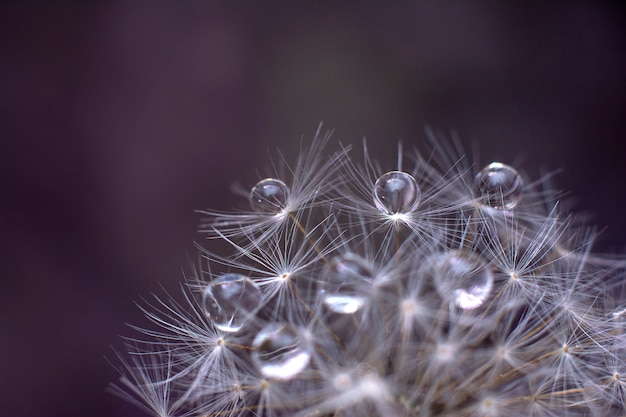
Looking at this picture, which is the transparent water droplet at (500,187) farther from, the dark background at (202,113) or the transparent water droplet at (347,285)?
the dark background at (202,113)

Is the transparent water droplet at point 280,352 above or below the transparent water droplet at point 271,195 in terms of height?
Answer: below

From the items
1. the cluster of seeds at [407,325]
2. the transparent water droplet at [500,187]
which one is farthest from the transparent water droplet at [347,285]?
the transparent water droplet at [500,187]

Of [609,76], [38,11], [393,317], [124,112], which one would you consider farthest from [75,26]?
[609,76]

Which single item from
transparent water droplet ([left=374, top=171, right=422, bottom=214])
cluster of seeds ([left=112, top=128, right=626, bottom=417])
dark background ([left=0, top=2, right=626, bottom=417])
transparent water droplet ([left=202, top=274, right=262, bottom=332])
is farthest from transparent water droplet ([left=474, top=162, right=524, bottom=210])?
dark background ([left=0, top=2, right=626, bottom=417])

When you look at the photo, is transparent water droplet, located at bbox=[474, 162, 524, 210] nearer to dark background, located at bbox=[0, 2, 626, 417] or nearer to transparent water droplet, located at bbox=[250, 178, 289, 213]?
transparent water droplet, located at bbox=[250, 178, 289, 213]

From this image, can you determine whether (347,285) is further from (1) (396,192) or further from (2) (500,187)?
(2) (500,187)

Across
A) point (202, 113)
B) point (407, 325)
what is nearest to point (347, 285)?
point (407, 325)

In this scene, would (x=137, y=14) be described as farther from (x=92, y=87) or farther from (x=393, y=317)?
(x=393, y=317)
